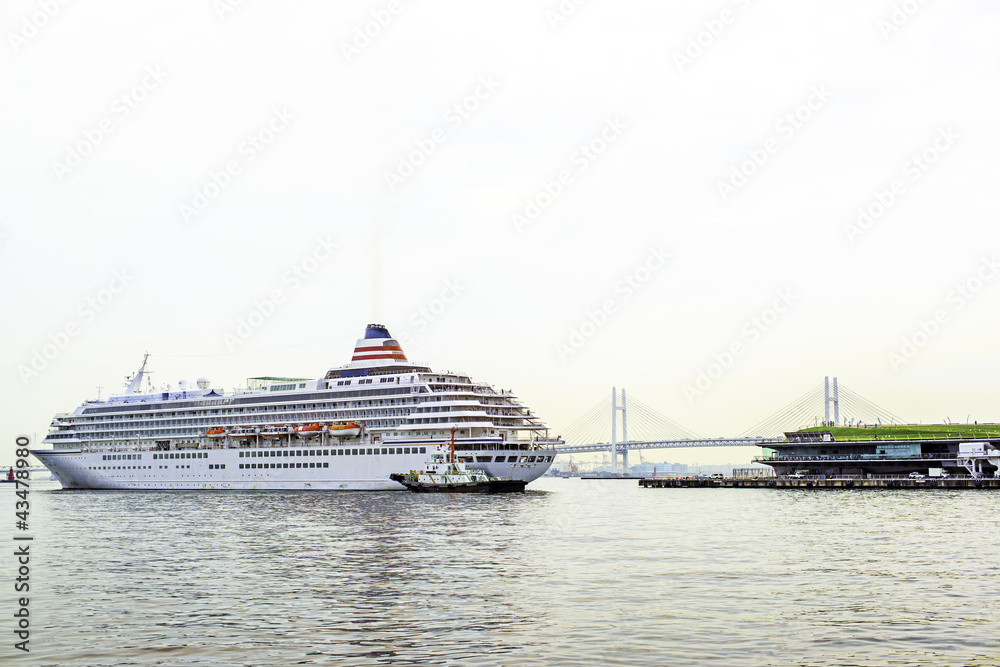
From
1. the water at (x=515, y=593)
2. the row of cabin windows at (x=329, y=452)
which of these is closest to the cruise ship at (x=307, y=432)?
the row of cabin windows at (x=329, y=452)

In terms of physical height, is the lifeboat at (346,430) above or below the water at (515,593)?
above

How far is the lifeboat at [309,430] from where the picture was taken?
96.6m

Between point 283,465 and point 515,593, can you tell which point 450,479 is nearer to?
point 283,465

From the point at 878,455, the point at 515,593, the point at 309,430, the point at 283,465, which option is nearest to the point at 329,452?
the point at 309,430

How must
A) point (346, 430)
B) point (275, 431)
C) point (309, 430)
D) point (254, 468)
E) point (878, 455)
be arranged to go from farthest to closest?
point (878, 455) → point (275, 431) → point (254, 468) → point (309, 430) → point (346, 430)

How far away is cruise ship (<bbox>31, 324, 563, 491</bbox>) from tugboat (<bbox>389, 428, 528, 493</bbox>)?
1044 millimetres

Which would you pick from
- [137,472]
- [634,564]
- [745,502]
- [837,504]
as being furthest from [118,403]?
[634,564]

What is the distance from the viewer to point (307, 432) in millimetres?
97000

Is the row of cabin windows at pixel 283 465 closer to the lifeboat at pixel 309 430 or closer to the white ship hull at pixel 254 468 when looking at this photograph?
the white ship hull at pixel 254 468

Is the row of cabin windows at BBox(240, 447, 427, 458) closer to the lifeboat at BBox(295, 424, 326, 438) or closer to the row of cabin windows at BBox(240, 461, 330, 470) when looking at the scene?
the row of cabin windows at BBox(240, 461, 330, 470)

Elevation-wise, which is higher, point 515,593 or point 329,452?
point 329,452

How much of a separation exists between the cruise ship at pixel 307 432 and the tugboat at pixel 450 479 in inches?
41.1

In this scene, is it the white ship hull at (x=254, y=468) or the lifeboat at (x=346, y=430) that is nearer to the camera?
the white ship hull at (x=254, y=468)

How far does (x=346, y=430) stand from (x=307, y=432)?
492 cm
